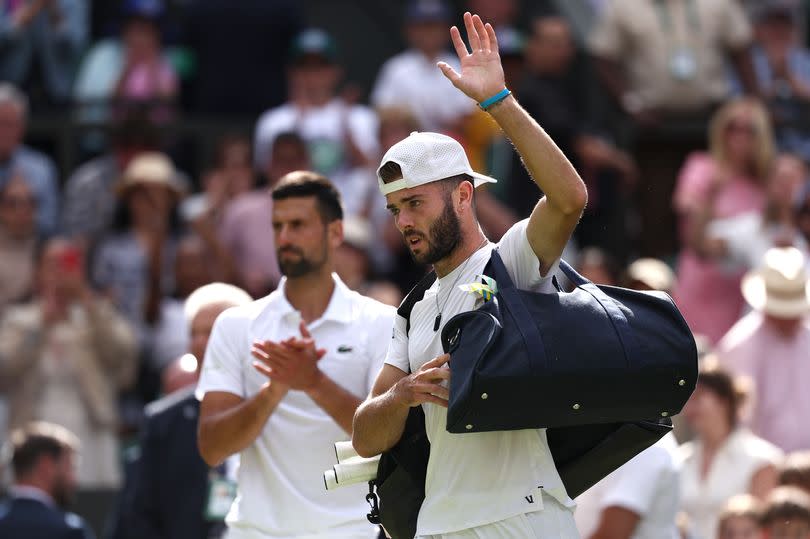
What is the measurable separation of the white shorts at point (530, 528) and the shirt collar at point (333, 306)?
4.88 feet

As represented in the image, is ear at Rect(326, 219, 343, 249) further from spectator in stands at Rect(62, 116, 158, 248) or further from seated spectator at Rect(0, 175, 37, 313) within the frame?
spectator in stands at Rect(62, 116, 158, 248)

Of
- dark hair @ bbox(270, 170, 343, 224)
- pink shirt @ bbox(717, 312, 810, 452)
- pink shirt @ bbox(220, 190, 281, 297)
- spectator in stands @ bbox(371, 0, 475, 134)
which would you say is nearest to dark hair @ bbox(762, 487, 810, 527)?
pink shirt @ bbox(717, 312, 810, 452)

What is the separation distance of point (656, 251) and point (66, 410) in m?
4.80

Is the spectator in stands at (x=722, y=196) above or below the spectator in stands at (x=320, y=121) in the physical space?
below

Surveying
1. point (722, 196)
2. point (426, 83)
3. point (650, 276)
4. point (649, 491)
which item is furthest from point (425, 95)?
point (649, 491)

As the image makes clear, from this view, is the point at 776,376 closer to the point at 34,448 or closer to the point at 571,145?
the point at 571,145

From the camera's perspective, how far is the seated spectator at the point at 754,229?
1111 centimetres

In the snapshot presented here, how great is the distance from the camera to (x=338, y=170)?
12.0 meters

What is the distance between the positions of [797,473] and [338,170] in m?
4.85

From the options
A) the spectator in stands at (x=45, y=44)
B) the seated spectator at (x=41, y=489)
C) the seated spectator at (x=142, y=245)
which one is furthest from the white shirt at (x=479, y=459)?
the spectator in stands at (x=45, y=44)

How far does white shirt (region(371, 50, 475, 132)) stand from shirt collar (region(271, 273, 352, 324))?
589cm

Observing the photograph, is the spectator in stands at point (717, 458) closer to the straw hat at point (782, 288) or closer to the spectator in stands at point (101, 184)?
the straw hat at point (782, 288)

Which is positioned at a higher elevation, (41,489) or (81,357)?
(81,357)

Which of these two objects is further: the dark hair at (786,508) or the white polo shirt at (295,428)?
the dark hair at (786,508)
